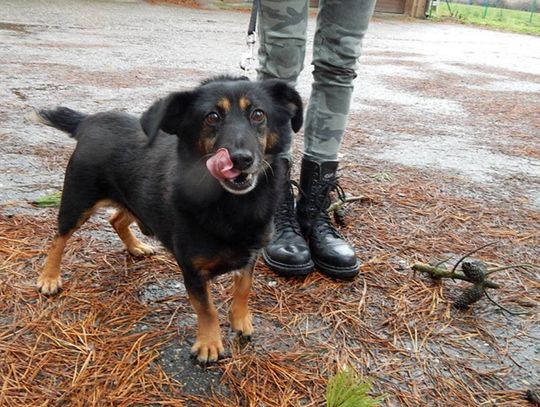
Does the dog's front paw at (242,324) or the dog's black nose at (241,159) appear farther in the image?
the dog's front paw at (242,324)

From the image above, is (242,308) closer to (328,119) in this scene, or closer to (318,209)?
(318,209)

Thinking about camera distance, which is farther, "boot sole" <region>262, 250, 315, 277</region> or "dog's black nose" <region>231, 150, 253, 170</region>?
"boot sole" <region>262, 250, 315, 277</region>

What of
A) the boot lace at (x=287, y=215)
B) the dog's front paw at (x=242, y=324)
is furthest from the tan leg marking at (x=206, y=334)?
the boot lace at (x=287, y=215)

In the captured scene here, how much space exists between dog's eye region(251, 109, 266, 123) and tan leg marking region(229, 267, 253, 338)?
0.60 m

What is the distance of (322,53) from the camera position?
2.65 metres

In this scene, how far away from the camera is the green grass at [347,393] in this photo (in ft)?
5.39

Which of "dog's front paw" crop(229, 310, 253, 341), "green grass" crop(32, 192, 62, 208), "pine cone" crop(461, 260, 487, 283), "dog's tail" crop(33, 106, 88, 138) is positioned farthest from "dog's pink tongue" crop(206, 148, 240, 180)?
"green grass" crop(32, 192, 62, 208)

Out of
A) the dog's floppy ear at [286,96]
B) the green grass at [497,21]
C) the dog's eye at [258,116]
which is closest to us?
the dog's eye at [258,116]

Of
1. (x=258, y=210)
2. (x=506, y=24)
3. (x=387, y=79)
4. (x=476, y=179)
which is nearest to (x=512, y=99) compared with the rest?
(x=387, y=79)

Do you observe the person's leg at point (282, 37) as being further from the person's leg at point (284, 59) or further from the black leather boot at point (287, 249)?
the black leather boot at point (287, 249)

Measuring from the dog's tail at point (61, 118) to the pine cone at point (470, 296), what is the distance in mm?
1960

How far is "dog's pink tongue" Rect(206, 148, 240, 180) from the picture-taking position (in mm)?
1861

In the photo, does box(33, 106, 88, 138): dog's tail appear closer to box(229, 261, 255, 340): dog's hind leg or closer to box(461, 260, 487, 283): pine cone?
box(229, 261, 255, 340): dog's hind leg

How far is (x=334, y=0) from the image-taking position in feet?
8.34
